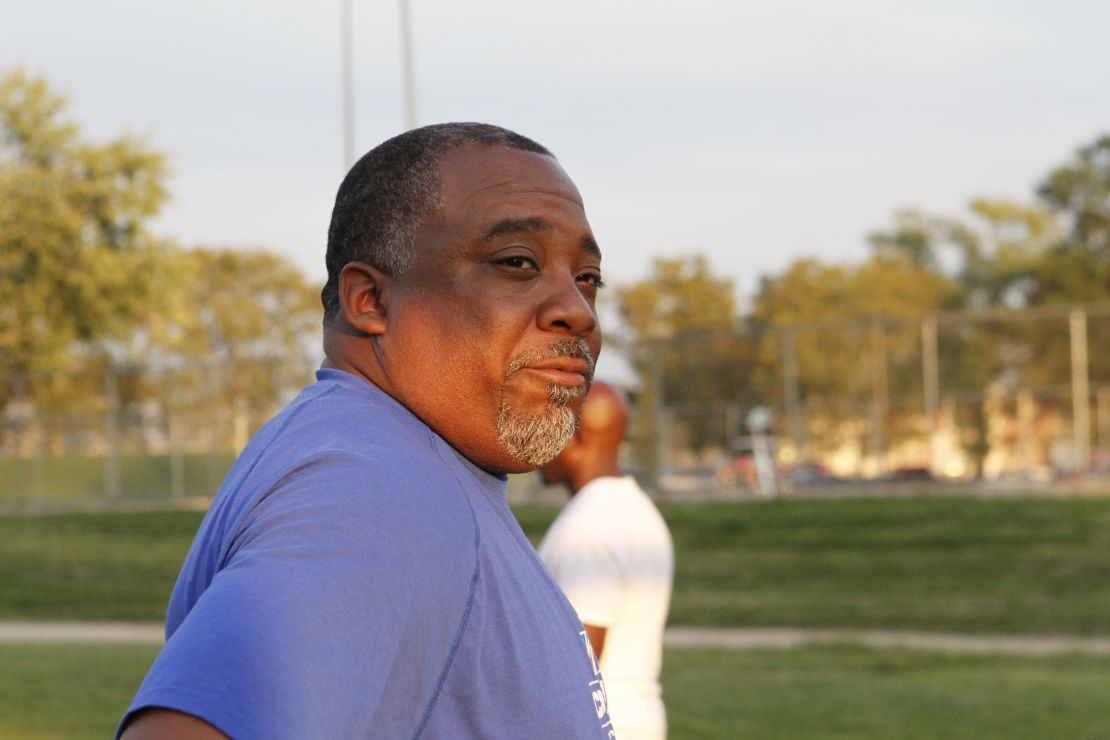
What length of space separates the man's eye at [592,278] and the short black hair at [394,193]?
15 cm

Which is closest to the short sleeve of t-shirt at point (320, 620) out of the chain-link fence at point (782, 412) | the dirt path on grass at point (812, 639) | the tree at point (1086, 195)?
the dirt path on grass at point (812, 639)

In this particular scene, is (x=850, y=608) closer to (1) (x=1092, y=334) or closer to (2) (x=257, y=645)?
(1) (x=1092, y=334)

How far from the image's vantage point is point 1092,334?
26.7m

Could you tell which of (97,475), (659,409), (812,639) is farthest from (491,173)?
(97,475)

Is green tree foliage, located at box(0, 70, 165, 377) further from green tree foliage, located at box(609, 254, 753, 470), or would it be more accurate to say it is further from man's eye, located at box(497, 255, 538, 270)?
man's eye, located at box(497, 255, 538, 270)

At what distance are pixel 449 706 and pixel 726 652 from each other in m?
12.7

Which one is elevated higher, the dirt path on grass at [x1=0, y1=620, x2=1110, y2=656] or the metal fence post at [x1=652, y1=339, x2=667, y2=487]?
the metal fence post at [x1=652, y1=339, x2=667, y2=487]

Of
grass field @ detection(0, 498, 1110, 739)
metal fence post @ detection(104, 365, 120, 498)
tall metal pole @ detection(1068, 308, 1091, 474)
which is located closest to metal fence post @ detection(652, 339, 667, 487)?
grass field @ detection(0, 498, 1110, 739)

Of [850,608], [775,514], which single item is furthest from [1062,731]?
[775,514]

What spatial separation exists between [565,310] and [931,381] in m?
26.1

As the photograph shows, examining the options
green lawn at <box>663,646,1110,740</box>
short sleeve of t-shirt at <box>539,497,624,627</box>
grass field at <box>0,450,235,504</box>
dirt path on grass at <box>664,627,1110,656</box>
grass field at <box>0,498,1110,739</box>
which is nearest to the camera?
short sleeve of t-shirt at <box>539,497,624,627</box>

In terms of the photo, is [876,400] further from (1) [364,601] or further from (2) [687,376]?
(1) [364,601]

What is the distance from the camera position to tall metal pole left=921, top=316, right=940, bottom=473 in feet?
86.7

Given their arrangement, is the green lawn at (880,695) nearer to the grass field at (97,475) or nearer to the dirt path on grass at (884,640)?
the dirt path on grass at (884,640)
